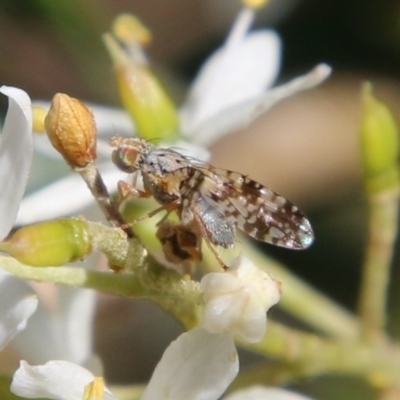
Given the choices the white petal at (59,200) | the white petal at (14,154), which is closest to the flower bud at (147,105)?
the white petal at (59,200)

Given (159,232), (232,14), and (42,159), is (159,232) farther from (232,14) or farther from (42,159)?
(232,14)

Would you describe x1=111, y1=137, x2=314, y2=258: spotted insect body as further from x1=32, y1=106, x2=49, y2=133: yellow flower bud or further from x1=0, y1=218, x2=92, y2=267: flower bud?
x1=32, y1=106, x2=49, y2=133: yellow flower bud

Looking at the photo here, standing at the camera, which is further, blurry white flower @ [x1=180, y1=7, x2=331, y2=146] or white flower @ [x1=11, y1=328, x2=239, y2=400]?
blurry white flower @ [x1=180, y1=7, x2=331, y2=146]

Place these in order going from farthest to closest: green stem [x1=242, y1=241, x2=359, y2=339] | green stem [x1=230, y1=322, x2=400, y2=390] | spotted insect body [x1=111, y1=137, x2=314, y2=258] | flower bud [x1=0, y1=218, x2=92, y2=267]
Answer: green stem [x1=242, y1=241, x2=359, y2=339], green stem [x1=230, y1=322, x2=400, y2=390], spotted insect body [x1=111, y1=137, x2=314, y2=258], flower bud [x1=0, y1=218, x2=92, y2=267]

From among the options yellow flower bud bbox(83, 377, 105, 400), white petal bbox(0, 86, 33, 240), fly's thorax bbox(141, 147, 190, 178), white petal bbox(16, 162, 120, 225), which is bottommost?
white petal bbox(16, 162, 120, 225)

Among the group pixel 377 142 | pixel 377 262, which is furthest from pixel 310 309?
pixel 377 142

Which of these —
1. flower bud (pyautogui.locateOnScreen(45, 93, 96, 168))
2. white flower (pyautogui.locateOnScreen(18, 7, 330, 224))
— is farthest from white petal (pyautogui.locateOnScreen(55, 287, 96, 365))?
flower bud (pyautogui.locateOnScreen(45, 93, 96, 168))

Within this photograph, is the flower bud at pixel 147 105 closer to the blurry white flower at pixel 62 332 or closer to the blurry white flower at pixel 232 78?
the blurry white flower at pixel 232 78

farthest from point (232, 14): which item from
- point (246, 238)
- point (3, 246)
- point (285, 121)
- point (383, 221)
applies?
point (3, 246)
